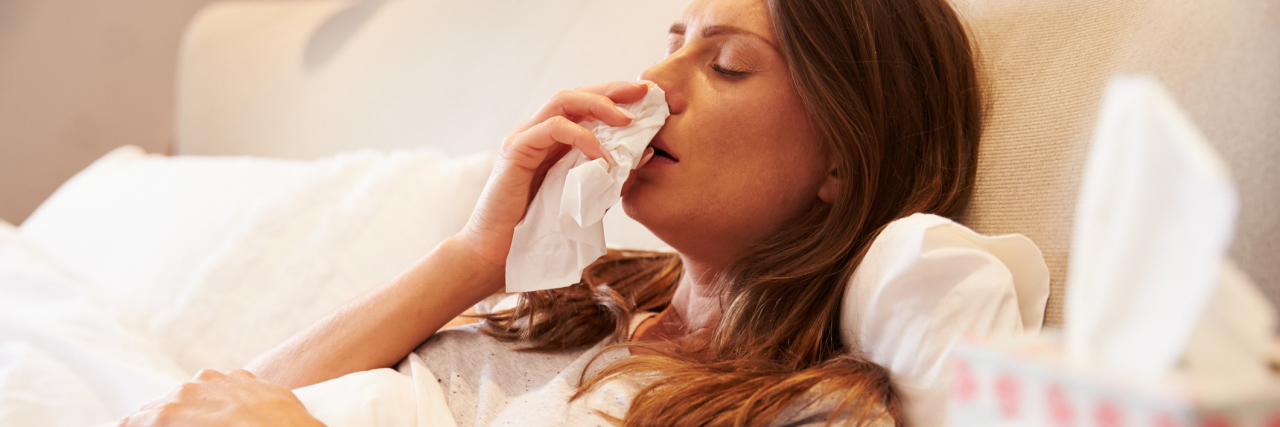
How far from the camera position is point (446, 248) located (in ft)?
3.10

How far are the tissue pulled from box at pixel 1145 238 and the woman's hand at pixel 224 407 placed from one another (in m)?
0.62

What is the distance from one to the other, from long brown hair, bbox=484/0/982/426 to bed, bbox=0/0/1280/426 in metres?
0.06

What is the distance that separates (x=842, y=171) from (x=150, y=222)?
1.18 m

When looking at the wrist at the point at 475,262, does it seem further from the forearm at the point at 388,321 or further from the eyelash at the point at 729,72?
the eyelash at the point at 729,72

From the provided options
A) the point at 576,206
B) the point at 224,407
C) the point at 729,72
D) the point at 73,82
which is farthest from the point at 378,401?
the point at 73,82

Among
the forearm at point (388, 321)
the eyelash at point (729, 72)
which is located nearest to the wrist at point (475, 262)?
the forearm at point (388, 321)

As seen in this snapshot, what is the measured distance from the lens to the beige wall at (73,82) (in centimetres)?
218

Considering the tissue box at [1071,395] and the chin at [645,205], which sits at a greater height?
the tissue box at [1071,395]

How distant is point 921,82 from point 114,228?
53.0 inches

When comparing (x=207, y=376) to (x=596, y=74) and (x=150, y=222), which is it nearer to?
(x=150, y=222)

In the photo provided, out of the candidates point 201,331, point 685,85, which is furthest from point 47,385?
point 685,85

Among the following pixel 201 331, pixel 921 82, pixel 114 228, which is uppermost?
pixel 921 82

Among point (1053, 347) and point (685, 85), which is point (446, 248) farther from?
point (1053, 347)

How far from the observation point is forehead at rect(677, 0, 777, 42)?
0.85 metres
